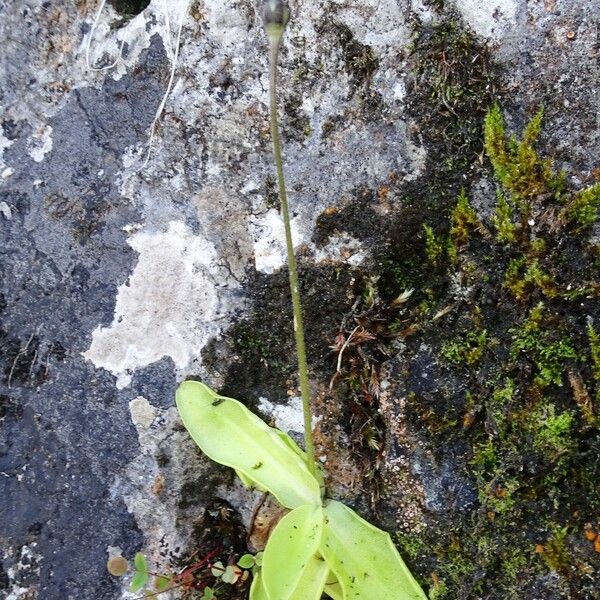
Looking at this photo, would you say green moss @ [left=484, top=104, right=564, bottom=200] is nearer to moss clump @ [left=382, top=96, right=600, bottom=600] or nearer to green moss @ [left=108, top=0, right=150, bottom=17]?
moss clump @ [left=382, top=96, right=600, bottom=600]

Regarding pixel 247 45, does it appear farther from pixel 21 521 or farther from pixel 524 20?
pixel 21 521

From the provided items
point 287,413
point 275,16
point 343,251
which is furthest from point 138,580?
point 275,16

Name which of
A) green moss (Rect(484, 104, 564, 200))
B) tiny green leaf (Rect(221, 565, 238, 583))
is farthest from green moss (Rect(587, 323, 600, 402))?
tiny green leaf (Rect(221, 565, 238, 583))

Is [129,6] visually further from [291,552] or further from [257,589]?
[257,589]

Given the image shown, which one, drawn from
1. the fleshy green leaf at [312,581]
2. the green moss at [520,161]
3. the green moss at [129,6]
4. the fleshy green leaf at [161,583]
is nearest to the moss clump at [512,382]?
the green moss at [520,161]

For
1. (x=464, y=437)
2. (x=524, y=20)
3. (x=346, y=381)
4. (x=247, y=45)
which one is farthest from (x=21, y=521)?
(x=524, y=20)
